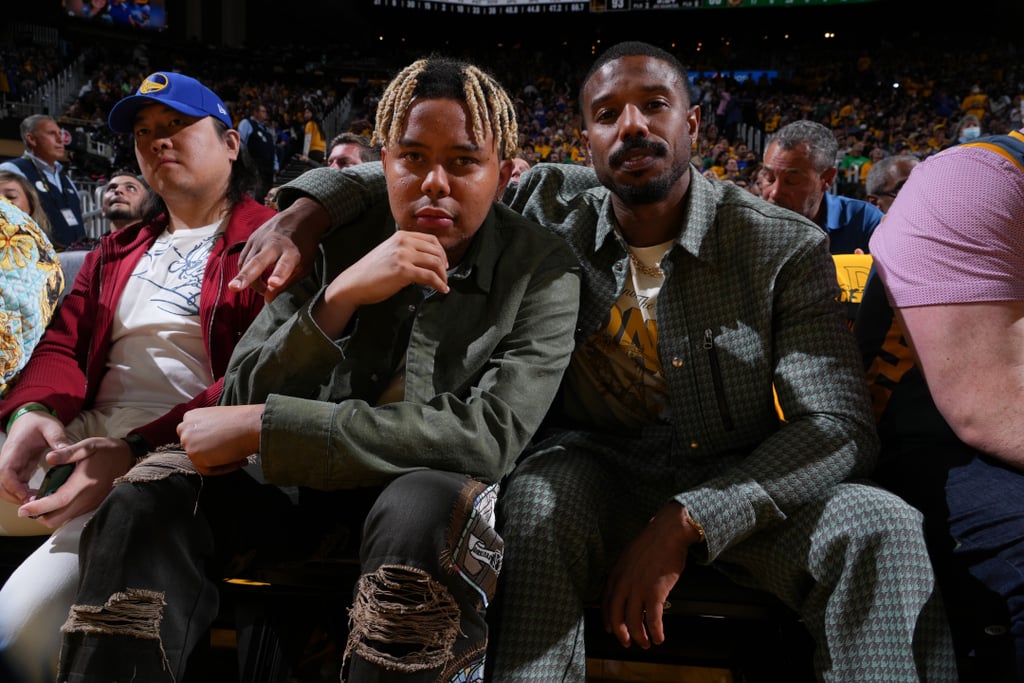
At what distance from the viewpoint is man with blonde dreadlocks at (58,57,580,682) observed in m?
1.30

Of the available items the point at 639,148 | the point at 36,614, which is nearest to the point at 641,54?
the point at 639,148

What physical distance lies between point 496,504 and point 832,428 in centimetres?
75

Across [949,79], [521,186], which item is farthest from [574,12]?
[521,186]

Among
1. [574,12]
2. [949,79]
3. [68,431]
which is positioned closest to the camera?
[68,431]

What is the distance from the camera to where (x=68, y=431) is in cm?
199

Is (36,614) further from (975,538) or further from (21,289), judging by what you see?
(975,538)

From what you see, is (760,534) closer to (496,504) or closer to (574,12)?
(496,504)

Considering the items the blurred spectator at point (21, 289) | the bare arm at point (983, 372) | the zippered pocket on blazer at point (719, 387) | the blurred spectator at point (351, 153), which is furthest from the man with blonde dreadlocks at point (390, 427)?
the blurred spectator at point (351, 153)

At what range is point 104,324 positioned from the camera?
2.14 meters

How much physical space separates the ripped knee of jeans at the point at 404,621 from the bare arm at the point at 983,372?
1.11 meters

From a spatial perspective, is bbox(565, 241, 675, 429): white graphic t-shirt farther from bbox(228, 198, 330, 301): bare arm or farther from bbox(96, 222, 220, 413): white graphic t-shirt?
bbox(96, 222, 220, 413): white graphic t-shirt

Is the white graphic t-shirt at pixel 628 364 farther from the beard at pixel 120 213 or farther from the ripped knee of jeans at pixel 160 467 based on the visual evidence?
the beard at pixel 120 213

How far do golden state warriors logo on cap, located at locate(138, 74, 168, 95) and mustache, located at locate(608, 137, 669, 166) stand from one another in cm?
137

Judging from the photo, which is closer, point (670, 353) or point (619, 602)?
point (619, 602)
